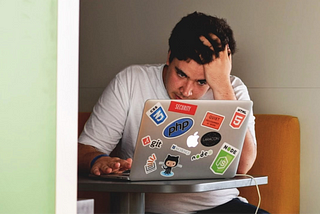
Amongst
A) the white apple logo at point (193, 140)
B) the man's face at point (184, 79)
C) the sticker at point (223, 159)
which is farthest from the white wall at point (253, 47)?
the white apple logo at point (193, 140)

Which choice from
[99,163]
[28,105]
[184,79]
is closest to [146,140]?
[99,163]

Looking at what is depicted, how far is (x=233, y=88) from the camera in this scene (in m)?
2.26

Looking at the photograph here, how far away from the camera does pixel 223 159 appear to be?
1.48 metres

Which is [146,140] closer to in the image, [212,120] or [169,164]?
[169,164]

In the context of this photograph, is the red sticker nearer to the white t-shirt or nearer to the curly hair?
the white t-shirt

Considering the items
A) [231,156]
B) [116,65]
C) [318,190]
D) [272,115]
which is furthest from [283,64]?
[231,156]

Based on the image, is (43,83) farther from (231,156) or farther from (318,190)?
(318,190)

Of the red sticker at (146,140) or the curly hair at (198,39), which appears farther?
the curly hair at (198,39)

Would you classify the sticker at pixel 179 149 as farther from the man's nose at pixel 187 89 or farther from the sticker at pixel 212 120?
the man's nose at pixel 187 89

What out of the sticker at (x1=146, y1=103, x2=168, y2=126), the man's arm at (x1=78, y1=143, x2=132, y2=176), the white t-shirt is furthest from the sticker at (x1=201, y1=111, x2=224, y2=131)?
the white t-shirt

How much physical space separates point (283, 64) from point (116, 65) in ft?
3.56

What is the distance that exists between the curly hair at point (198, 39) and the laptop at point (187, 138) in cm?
68

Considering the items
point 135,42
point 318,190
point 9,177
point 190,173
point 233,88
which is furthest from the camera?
point 135,42

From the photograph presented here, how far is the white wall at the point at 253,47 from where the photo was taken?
254cm
